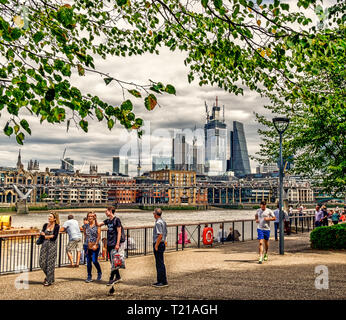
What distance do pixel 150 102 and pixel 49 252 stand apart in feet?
19.6

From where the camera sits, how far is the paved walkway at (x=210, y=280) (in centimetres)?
829

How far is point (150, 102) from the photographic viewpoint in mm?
5285

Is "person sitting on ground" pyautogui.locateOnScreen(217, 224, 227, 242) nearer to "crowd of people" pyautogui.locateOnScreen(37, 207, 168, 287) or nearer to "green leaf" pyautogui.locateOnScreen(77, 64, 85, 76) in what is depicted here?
"crowd of people" pyautogui.locateOnScreen(37, 207, 168, 287)

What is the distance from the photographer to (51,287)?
9.15 metres

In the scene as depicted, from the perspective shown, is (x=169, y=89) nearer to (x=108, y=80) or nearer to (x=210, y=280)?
(x=108, y=80)

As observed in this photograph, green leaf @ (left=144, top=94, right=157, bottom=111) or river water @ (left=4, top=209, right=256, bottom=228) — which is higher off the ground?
green leaf @ (left=144, top=94, right=157, bottom=111)

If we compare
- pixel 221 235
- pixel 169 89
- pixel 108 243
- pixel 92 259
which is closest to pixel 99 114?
pixel 169 89

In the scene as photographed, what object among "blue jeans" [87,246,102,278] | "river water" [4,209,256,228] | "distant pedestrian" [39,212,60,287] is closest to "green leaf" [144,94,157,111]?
"distant pedestrian" [39,212,60,287]

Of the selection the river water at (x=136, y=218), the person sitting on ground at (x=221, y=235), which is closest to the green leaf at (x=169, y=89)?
the person sitting on ground at (x=221, y=235)

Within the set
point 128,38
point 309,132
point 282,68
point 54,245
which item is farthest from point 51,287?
point 309,132

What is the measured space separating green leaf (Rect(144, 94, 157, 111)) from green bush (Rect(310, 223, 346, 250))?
13212 millimetres

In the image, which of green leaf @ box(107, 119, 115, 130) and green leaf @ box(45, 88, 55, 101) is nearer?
green leaf @ box(45, 88, 55, 101)

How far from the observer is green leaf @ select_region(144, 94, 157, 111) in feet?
17.3
